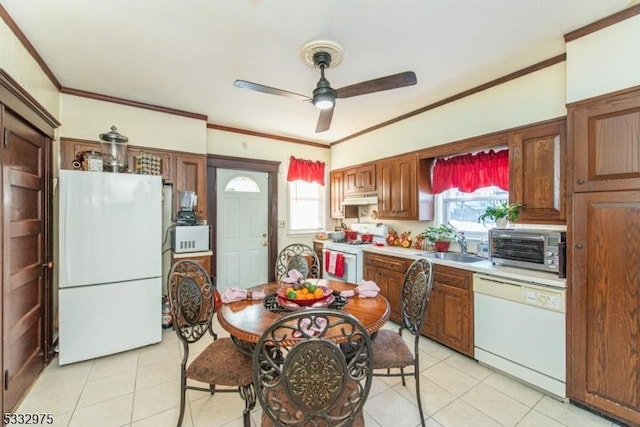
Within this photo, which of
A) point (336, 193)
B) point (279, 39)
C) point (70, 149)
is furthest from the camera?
point (336, 193)

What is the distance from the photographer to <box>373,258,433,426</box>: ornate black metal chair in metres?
1.78

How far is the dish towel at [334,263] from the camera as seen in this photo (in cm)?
401

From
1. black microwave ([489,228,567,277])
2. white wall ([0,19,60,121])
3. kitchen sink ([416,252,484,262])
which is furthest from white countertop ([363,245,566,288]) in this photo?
white wall ([0,19,60,121])

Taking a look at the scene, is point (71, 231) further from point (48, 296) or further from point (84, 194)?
point (48, 296)

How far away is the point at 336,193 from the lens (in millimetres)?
4973

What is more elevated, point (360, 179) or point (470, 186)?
point (360, 179)

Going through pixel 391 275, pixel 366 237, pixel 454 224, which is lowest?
pixel 391 275

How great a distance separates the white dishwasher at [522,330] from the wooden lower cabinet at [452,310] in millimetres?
71

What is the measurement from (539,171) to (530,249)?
2.16 feet

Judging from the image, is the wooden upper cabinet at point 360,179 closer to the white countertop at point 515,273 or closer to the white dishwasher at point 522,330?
the white countertop at point 515,273

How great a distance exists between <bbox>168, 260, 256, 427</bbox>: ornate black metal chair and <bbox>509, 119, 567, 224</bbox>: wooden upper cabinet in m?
2.52

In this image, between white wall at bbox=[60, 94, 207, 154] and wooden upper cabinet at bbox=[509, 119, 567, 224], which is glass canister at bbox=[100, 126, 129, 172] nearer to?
white wall at bbox=[60, 94, 207, 154]

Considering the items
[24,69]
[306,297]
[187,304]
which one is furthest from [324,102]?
[24,69]

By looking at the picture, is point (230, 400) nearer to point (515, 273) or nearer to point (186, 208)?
point (186, 208)
